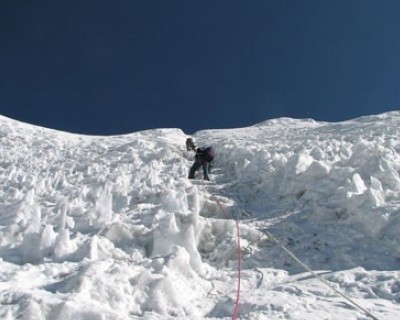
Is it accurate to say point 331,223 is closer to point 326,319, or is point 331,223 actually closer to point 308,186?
point 308,186

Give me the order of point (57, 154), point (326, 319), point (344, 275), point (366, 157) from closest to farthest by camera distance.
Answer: point (326, 319)
point (344, 275)
point (366, 157)
point (57, 154)

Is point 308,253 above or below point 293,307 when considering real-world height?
above

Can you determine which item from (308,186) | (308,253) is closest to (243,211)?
(308,186)

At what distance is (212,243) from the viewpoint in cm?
793

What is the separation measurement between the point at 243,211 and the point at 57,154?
11.3 metres

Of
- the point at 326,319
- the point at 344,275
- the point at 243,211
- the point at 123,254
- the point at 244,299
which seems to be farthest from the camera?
the point at 243,211

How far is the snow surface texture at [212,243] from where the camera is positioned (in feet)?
18.7

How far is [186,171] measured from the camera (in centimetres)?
1457

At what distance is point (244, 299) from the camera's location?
19.8ft

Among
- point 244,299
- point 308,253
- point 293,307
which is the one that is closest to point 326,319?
point 293,307

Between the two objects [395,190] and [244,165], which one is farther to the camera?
[244,165]

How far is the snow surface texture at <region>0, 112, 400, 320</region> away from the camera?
571 cm

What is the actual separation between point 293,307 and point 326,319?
1.44ft

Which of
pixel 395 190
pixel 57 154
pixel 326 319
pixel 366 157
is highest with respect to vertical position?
pixel 57 154
